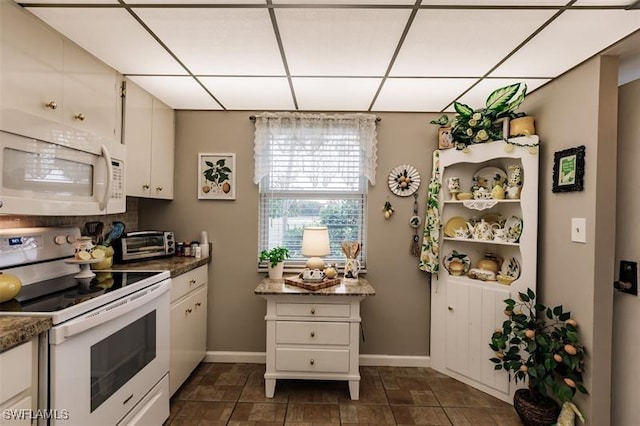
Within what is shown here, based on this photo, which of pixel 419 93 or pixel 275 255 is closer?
pixel 419 93

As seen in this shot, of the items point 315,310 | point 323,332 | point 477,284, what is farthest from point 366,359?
point 477,284

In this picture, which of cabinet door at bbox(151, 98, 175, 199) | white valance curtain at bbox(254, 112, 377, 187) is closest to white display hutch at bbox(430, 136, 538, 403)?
white valance curtain at bbox(254, 112, 377, 187)

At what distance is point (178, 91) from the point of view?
2436 mm

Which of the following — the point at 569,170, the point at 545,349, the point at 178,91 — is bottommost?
the point at 545,349

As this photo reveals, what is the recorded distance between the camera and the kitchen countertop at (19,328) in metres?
1.05

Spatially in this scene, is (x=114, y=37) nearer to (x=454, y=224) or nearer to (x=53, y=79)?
(x=53, y=79)

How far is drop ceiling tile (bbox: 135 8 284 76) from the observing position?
1485 millimetres

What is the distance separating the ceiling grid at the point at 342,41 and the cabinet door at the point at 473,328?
1486 mm

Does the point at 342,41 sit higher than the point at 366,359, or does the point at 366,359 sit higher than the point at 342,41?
the point at 342,41

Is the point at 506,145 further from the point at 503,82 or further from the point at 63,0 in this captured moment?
the point at 63,0

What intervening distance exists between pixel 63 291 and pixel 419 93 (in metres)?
2.49

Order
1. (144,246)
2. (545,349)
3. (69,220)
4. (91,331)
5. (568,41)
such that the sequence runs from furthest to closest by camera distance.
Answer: (144,246)
(69,220)
(545,349)
(568,41)
(91,331)

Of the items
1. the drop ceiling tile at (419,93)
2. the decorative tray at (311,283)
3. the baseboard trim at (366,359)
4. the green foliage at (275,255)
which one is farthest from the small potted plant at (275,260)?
the drop ceiling tile at (419,93)

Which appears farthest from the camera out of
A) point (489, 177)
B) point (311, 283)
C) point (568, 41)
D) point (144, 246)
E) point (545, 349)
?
point (489, 177)
